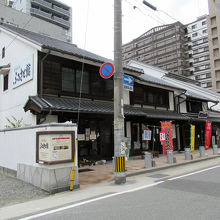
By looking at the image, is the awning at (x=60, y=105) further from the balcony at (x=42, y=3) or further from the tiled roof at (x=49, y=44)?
the balcony at (x=42, y=3)

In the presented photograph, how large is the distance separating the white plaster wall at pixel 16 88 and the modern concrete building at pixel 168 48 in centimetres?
5006

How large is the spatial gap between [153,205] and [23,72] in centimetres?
993

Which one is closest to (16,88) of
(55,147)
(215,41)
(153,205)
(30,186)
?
(30,186)

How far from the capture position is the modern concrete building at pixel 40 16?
44688 millimetres

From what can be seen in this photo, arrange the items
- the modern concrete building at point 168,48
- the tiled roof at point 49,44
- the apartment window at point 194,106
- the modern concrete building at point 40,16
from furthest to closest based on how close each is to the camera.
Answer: the modern concrete building at point 168,48, the modern concrete building at point 40,16, the apartment window at point 194,106, the tiled roof at point 49,44

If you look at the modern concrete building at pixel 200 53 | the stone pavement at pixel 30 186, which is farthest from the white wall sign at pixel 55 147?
the modern concrete building at pixel 200 53

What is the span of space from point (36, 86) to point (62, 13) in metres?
59.5

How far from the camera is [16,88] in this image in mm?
12469

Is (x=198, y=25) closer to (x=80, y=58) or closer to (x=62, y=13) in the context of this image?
(x=62, y=13)

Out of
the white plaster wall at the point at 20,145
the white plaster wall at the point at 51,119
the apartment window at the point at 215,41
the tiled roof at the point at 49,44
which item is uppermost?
the apartment window at the point at 215,41

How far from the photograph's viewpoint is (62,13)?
6197cm

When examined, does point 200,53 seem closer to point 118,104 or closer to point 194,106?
point 194,106

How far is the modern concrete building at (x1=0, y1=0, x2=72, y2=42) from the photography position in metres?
44.7

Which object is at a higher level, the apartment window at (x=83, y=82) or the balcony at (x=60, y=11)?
the balcony at (x=60, y=11)
